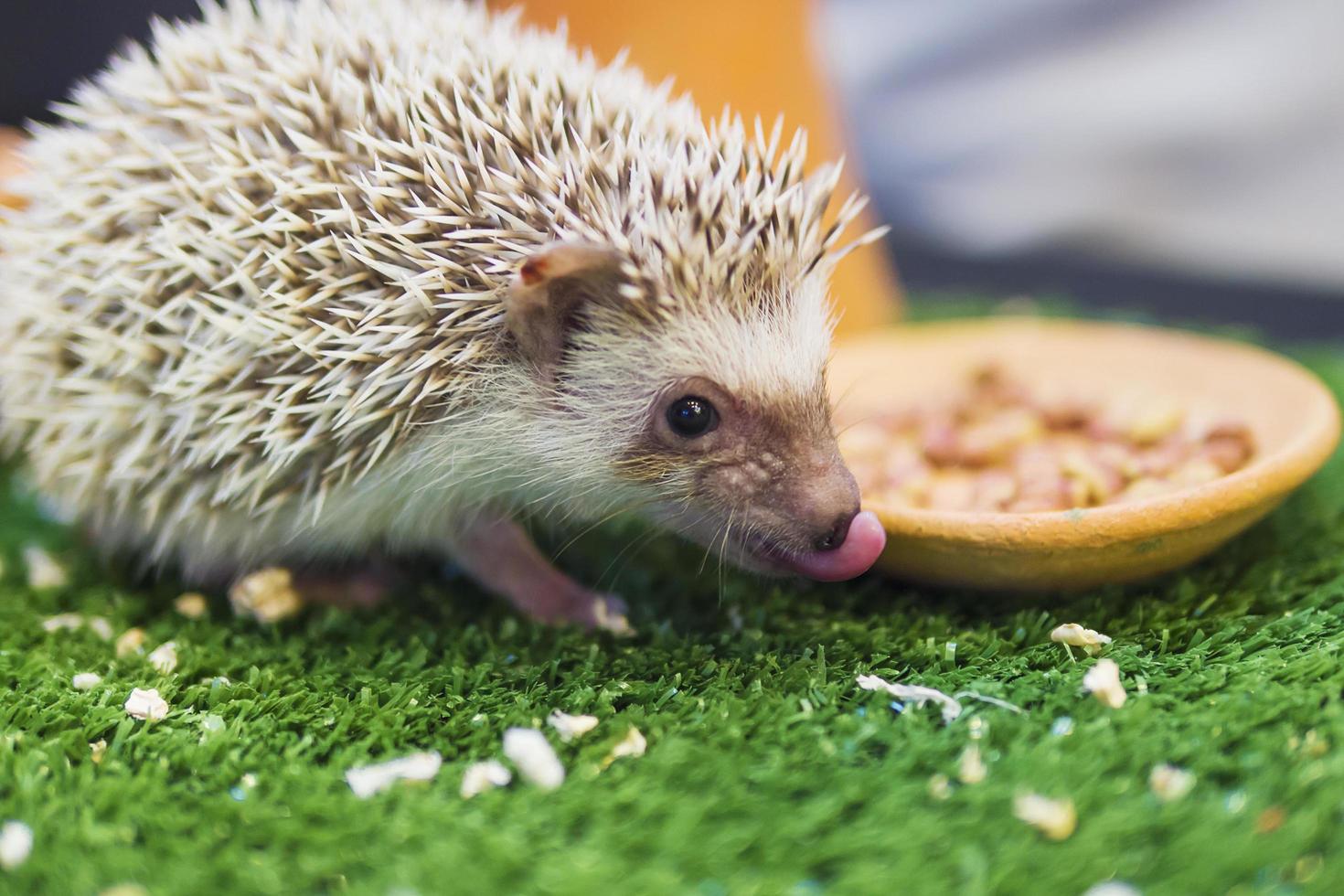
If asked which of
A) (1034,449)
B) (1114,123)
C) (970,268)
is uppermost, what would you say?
(1114,123)

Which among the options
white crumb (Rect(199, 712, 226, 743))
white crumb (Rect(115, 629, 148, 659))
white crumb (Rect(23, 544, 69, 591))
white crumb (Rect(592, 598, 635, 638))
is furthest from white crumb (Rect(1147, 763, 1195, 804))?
white crumb (Rect(23, 544, 69, 591))

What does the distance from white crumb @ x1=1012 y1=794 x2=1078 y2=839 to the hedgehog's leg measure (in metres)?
0.89

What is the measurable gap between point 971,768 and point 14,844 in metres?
1.28

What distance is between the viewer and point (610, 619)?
81.6 inches

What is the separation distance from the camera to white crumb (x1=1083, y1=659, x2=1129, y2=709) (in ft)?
5.35

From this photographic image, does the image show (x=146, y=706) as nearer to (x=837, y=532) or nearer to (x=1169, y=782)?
(x=837, y=532)

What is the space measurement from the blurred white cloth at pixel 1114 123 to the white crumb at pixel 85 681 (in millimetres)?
3185

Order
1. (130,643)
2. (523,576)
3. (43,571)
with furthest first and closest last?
(43,571) → (523,576) → (130,643)

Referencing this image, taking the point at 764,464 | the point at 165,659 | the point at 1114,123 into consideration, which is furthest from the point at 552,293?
the point at 1114,123

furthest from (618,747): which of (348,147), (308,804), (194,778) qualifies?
(348,147)

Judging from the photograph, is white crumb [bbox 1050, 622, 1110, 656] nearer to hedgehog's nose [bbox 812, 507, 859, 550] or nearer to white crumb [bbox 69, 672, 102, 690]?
hedgehog's nose [bbox 812, 507, 859, 550]

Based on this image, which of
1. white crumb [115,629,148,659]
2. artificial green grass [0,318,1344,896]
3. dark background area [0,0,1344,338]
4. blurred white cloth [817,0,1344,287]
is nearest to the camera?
artificial green grass [0,318,1344,896]

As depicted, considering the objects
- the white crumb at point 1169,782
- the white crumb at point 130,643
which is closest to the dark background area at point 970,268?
the white crumb at point 130,643

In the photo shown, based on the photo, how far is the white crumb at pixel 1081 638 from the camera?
5.92 ft
